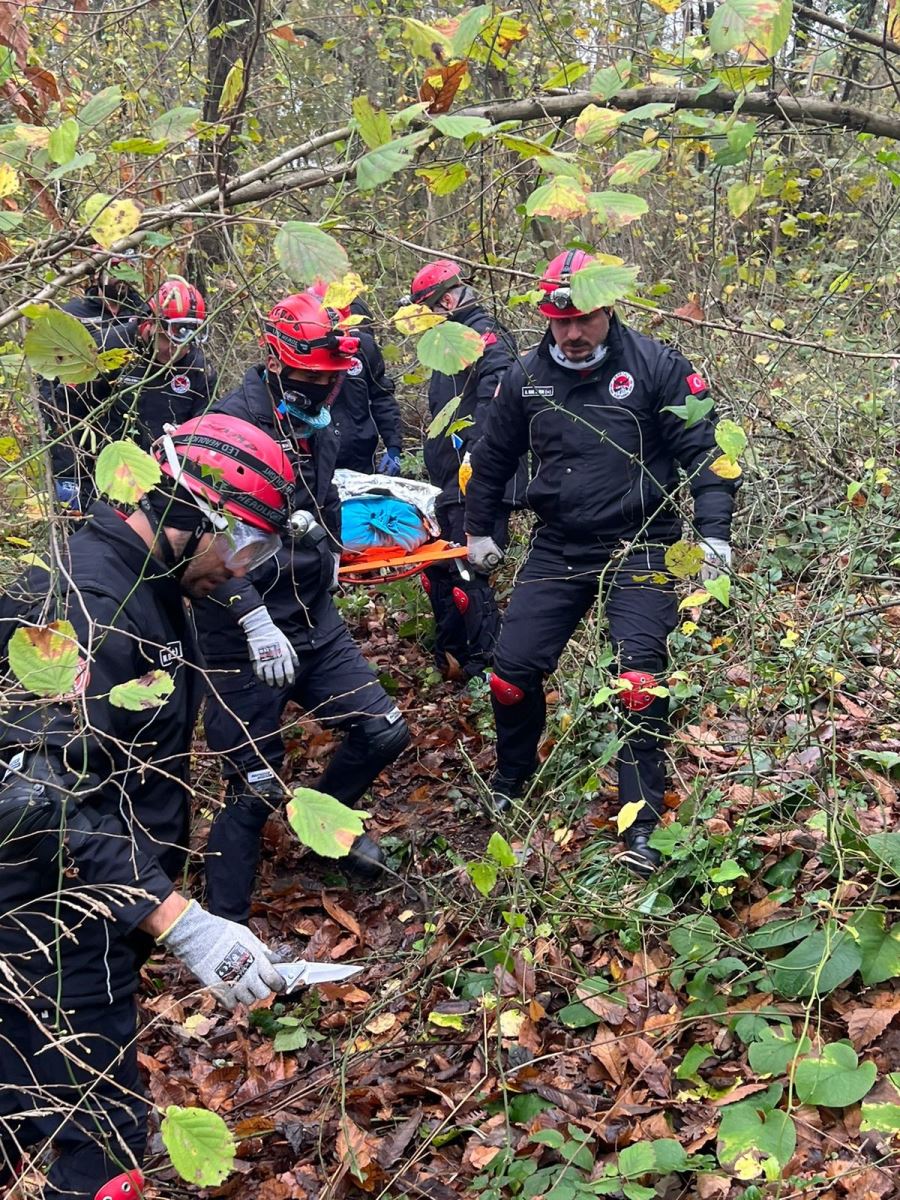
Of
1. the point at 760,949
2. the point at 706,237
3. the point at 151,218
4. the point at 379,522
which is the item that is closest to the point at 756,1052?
the point at 760,949

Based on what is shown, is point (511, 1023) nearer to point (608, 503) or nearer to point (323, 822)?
point (323, 822)

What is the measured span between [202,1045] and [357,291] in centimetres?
323

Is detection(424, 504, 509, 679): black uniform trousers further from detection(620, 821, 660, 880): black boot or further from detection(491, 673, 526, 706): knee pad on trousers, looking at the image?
detection(620, 821, 660, 880): black boot

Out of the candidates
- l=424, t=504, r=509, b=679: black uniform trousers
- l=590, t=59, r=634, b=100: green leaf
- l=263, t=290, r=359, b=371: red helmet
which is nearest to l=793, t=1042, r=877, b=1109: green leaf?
l=590, t=59, r=634, b=100: green leaf

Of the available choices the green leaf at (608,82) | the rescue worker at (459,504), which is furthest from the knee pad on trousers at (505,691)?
the green leaf at (608,82)

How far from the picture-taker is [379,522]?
598 centimetres

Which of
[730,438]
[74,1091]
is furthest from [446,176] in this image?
[74,1091]

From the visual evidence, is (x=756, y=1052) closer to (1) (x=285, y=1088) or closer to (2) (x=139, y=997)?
Answer: (1) (x=285, y=1088)

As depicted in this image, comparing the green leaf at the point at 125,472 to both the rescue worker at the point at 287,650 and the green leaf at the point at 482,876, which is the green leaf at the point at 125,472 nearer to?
the green leaf at the point at 482,876

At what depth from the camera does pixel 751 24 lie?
183cm

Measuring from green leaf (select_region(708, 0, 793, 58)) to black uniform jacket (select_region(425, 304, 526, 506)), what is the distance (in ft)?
11.6

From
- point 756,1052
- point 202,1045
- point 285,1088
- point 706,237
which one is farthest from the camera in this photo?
point 706,237

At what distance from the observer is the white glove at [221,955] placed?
2.80 metres

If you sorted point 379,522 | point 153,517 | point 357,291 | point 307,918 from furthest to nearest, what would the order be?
1. point 379,522
2. point 307,918
3. point 153,517
4. point 357,291
